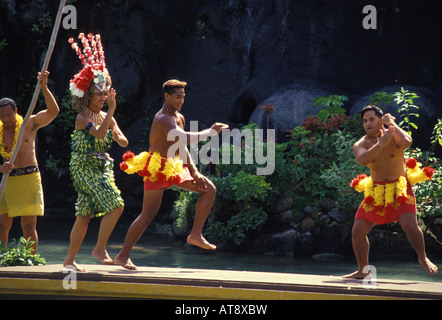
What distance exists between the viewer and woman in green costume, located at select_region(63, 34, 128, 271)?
191 inches

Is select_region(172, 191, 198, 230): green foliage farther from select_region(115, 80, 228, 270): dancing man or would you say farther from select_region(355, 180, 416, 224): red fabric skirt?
select_region(355, 180, 416, 224): red fabric skirt

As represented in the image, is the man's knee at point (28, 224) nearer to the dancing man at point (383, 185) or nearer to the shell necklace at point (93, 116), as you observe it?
the shell necklace at point (93, 116)

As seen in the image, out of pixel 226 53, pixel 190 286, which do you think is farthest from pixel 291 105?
pixel 190 286

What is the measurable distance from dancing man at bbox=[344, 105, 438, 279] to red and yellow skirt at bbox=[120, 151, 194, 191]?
1.36 m

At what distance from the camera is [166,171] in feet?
16.1

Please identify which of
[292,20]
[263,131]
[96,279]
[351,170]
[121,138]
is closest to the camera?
[96,279]

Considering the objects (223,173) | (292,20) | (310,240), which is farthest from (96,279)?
(292,20)

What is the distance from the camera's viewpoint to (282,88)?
1055cm

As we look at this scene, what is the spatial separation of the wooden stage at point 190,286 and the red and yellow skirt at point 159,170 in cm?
68

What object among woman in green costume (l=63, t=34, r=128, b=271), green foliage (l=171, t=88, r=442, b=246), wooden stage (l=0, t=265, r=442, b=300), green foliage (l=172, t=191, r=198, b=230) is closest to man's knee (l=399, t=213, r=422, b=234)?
wooden stage (l=0, t=265, r=442, b=300)

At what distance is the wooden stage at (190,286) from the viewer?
4.04m

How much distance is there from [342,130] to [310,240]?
206cm
